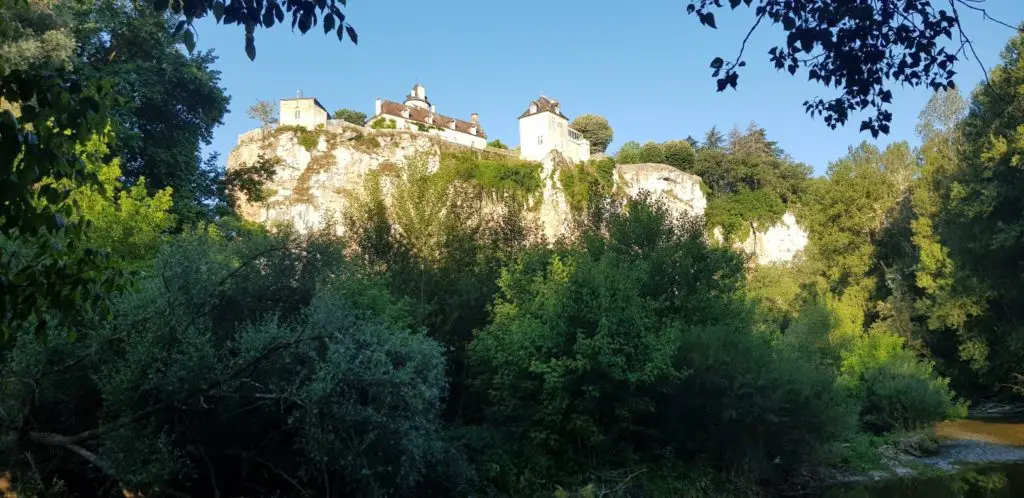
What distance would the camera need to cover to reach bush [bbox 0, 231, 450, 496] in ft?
28.9

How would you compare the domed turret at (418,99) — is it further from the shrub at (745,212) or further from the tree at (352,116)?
the shrub at (745,212)

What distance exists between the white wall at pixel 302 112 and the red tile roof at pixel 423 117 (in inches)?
644

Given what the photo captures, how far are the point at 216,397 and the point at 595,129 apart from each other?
2643 inches

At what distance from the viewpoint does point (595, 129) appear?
73750 millimetres

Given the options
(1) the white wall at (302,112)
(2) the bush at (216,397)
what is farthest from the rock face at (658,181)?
(2) the bush at (216,397)

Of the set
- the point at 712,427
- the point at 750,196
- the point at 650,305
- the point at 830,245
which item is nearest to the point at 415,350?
the point at 650,305

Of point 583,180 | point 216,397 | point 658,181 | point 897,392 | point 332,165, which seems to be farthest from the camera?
point 658,181

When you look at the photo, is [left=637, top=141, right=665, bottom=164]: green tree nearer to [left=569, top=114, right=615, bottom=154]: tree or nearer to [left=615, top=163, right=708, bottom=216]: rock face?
[left=615, top=163, right=708, bottom=216]: rock face

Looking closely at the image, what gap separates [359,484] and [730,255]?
13047 mm

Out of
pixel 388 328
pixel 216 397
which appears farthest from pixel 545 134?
pixel 216 397

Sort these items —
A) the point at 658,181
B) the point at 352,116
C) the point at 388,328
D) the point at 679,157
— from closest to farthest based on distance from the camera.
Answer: the point at 388,328 < the point at 658,181 < the point at 679,157 < the point at 352,116

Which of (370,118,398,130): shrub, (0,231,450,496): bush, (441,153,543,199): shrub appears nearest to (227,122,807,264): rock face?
(441,153,543,199): shrub

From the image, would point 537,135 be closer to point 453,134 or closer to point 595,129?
point 453,134

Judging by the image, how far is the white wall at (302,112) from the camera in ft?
149
